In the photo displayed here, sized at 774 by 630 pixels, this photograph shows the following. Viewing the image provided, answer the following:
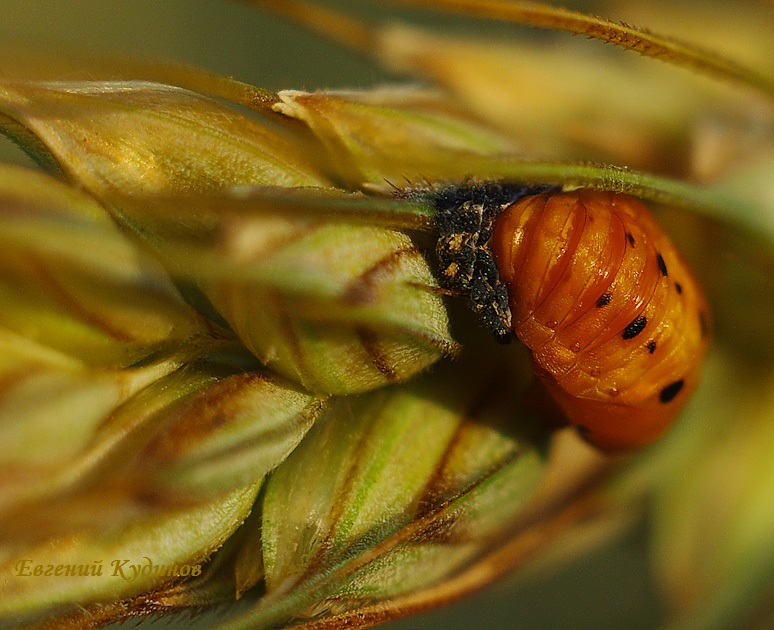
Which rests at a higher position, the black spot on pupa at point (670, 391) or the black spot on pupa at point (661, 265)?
the black spot on pupa at point (661, 265)

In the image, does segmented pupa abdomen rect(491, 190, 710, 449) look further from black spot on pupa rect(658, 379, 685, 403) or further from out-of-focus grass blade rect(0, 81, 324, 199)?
out-of-focus grass blade rect(0, 81, 324, 199)

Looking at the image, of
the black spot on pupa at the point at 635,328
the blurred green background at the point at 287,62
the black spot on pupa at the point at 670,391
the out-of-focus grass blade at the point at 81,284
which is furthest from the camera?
the blurred green background at the point at 287,62

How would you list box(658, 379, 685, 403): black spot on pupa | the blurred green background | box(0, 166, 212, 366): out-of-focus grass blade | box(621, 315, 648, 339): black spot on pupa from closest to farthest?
1. box(0, 166, 212, 366): out-of-focus grass blade
2. box(621, 315, 648, 339): black spot on pupa
3. box(658, 379, 685, 403): black spot on pupa
4. the blurred green background

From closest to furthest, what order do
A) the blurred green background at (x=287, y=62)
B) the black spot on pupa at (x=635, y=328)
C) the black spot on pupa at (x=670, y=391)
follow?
the black spot on pupa at (x=635, y=328) → the black spot on pupa at (x=670, y=391) → the blurred green background at (x=287, y=62)

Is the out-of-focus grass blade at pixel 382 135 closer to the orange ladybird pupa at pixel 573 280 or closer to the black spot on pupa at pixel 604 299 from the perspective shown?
the orange ladybird pupa at pixel 573 280

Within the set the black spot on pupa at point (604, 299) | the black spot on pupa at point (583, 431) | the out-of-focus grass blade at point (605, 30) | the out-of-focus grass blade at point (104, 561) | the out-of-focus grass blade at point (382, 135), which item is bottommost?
the out-of-focus grass blade at point (104, 561)

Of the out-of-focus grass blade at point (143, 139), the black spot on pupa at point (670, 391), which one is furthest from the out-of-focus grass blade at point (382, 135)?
the black spot on pupa at point (670, 391)

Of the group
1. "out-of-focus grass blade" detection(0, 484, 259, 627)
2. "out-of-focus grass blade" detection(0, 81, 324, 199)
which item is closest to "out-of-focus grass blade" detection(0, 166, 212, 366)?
"out-of-focus grass blade" detection(0, 81, 324, 199)

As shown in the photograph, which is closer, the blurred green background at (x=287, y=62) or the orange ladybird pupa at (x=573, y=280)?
the orange ladybird pupa at (x=573, y=280)
